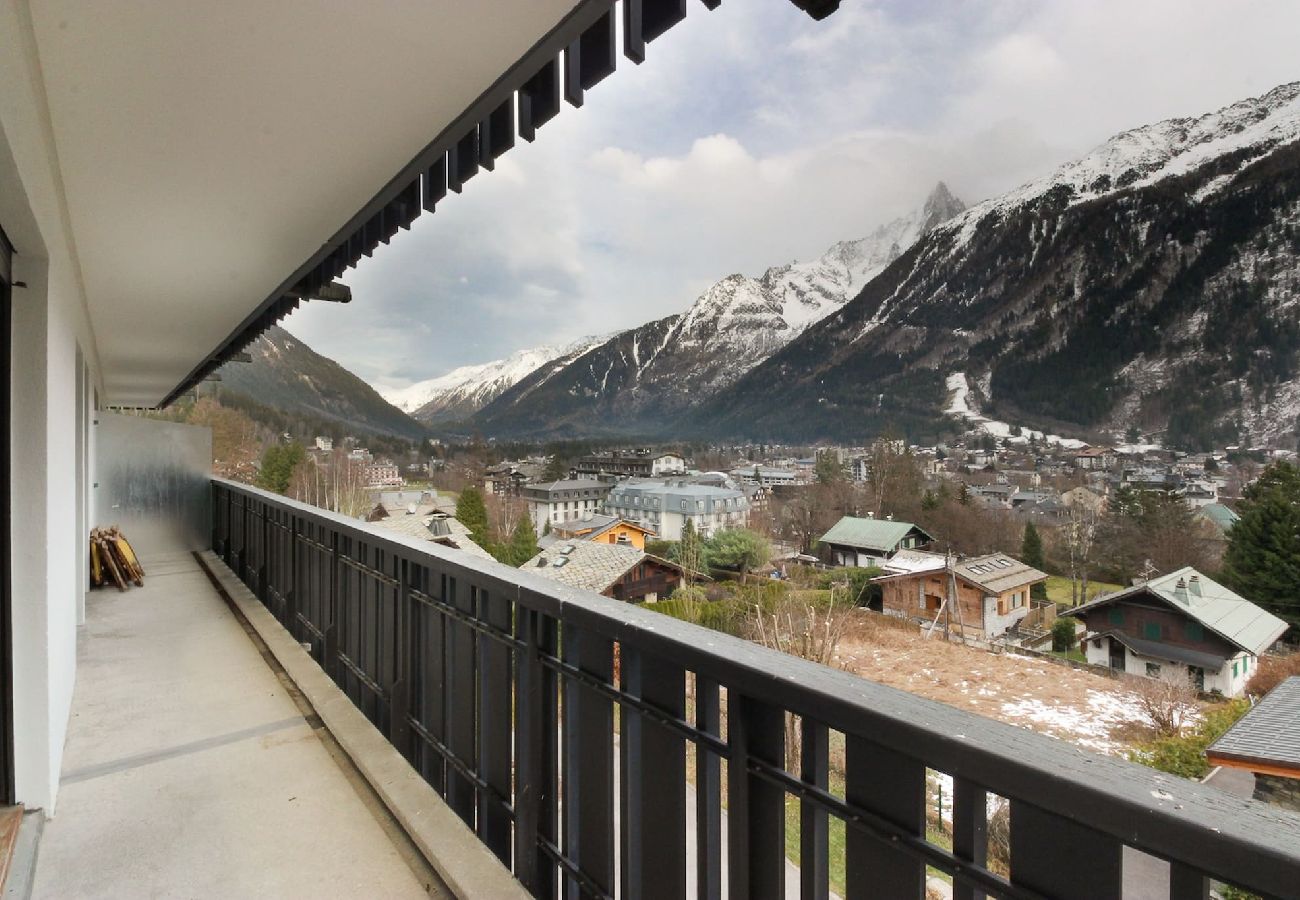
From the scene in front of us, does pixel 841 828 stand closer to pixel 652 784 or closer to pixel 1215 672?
pixel 652 784

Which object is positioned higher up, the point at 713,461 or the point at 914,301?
the point at 914,301

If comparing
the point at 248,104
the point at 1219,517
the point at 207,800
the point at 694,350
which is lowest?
the point at 1219,517

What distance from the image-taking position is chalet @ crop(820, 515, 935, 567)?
875 inches

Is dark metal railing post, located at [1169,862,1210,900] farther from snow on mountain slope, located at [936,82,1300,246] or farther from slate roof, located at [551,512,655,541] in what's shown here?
snow on mountain slope, located at [936,82,1300,246]

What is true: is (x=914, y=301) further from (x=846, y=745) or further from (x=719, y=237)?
(x=846, y=745)

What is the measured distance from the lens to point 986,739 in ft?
2.18

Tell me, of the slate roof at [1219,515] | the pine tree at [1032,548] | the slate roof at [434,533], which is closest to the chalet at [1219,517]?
the slate roof at [1219,515]

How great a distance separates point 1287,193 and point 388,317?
8681 centimetres

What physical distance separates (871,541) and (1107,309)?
93.3 feet

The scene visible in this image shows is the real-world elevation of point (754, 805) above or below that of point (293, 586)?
above

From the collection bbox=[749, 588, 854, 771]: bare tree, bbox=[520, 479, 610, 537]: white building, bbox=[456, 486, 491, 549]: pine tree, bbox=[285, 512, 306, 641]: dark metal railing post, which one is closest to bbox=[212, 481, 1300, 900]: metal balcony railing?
bbox=[285, 512, 306, 641]: dark metal railing post

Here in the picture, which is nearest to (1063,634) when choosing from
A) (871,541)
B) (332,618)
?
(871,541)

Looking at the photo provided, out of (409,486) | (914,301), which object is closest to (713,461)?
A: (409,486)

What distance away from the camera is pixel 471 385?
8412 centimetres
